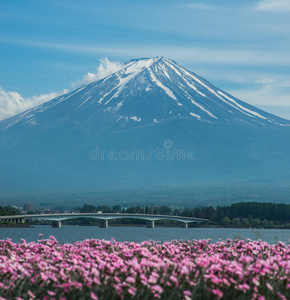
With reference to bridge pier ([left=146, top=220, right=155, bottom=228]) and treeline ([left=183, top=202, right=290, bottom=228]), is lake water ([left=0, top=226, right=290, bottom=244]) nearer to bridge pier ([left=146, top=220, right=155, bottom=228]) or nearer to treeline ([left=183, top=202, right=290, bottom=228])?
bridge pier ([left=146, top=220, right=155, bottom=228])

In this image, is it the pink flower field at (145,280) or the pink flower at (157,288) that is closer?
the pink flower at (157,288)

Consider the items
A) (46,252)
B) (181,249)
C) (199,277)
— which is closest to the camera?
(199,277)

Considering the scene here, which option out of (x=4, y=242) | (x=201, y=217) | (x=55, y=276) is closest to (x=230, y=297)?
(x=55, y=276)

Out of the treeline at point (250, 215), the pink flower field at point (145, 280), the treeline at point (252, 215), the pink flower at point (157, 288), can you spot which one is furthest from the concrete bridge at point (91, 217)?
the pink flower at point (157, 288)

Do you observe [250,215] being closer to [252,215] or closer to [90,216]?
[252,215]

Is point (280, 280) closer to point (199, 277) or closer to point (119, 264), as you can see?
point (199, 277)

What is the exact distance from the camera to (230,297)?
1302 centimetres

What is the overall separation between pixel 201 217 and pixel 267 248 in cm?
15167

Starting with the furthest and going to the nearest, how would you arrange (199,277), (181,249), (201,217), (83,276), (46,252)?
(201,217)
(181,249)
(46,252)
(199,277)
(83,276)

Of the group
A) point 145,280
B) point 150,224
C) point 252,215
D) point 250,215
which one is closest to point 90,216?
point 150,224

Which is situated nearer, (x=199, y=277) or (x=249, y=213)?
(x=199, y=277)

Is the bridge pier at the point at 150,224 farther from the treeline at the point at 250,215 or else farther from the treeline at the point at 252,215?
the treeline at the point at 252,215

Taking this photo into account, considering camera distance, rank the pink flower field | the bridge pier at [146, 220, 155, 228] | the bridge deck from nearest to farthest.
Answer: the pink flower field < the bridge deck < the bridge pier at [146, 220, 155, 228]

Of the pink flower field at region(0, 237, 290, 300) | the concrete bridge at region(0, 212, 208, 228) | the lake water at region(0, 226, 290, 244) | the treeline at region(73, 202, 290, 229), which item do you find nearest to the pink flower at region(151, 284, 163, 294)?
the pink flower field at region(0, 237, 290, 300)
